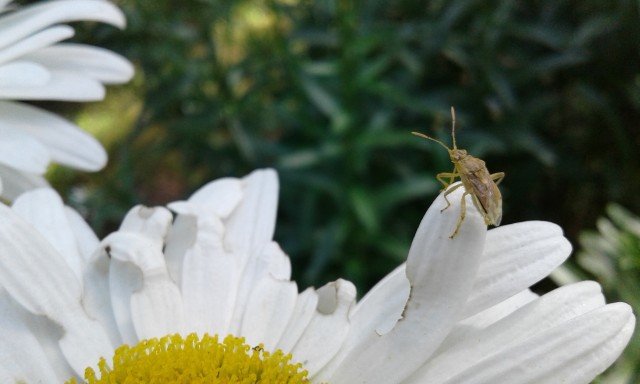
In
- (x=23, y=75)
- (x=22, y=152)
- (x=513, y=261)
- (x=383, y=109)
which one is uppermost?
(x=383, y=109)

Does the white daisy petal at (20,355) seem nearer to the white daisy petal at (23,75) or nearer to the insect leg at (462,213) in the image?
the white daisy petal at (23,75)

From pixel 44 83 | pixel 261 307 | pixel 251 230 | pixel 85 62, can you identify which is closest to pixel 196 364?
pixel 261 307

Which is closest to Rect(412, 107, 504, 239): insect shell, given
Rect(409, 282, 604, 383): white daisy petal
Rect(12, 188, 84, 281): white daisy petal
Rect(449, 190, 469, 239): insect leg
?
Rect(449, 190, 469, 239): insect leg

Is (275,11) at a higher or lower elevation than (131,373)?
higher

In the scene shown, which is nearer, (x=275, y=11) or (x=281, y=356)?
(x=281, y=356)

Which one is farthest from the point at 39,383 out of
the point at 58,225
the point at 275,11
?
the point at 275,11

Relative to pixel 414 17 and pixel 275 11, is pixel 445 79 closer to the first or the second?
pixel 414 17

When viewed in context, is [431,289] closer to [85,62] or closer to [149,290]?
[149,290]

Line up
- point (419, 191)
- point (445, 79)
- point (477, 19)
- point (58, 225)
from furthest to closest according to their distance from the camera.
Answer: point (445, 79)
point (477, 19)
point (419, 191)
point (58, 225)
